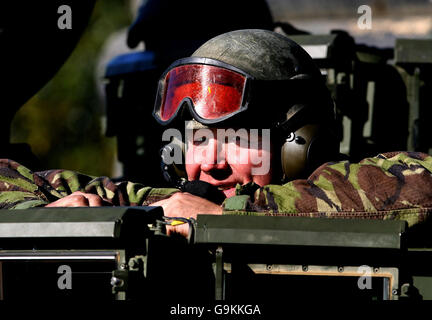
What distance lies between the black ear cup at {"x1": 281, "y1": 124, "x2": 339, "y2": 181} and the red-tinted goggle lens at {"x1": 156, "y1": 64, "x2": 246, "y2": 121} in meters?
0.28

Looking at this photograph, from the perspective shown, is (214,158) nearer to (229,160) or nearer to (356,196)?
(229,160)

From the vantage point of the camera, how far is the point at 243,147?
3.27 metres

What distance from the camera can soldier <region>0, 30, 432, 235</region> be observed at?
2879 mm

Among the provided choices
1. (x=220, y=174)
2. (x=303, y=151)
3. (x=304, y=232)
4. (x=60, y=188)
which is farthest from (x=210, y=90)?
(x=304, y=232)

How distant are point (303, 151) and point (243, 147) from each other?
255 mm

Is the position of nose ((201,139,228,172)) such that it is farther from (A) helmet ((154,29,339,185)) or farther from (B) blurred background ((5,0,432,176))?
(B) blurred background ((5,0,432,176))

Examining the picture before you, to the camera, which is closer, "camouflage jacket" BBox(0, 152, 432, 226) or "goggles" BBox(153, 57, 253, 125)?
"camouflage jacket" BBox(0, 152, 432, 226)

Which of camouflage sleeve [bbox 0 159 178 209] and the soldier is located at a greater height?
the soldier

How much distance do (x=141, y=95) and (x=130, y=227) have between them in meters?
4.26

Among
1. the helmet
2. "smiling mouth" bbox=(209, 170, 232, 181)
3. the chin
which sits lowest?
the chin

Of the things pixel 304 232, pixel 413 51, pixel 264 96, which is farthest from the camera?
pixel 413 51

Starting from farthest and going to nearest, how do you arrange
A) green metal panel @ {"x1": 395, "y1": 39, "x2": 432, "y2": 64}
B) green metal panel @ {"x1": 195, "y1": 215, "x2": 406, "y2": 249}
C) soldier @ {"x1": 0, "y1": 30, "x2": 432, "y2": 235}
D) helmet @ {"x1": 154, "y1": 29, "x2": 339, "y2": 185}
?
1. green metal panel @ {"x1": 395, "y1": 39, "x2": 432, "y2": 64}
2. helmet @ {"x1": 154, "y1": 29, "x2": 339, "y2": 185}
3. soldier @ {"x1": 0, "y1": 30, "x2": 432, "y2": 235}
4. green metal panel @ {"x1": 195, "y1": 215, "x2": 406, "y2": 249}

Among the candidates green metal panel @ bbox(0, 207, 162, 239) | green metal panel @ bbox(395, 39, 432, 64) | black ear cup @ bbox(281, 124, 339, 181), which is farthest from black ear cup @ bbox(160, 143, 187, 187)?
green metal panel @ bbox(395, 39, 432, 64)

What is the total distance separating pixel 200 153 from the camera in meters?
3.30
